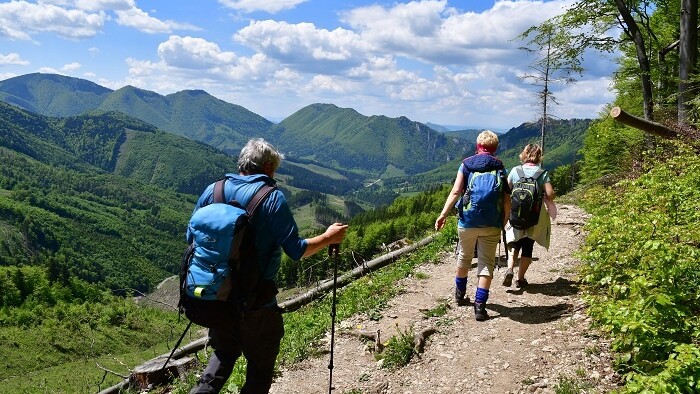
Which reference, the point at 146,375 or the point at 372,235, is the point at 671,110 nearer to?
the point at 146,375

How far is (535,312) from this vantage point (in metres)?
7.90


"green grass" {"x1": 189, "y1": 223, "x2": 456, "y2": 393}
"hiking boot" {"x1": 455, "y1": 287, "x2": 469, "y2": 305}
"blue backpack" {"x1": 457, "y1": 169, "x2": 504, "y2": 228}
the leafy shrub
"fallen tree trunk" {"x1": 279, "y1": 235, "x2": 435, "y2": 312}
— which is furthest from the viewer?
"fallen tree trunk" {"x1": 279, "y1": 235, "x2": 435, "y2": 312}

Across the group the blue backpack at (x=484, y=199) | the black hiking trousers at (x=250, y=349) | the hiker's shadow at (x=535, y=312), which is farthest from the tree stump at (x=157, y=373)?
the blue backpack at (x=484, y=199)

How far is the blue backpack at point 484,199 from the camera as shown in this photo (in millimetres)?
7207

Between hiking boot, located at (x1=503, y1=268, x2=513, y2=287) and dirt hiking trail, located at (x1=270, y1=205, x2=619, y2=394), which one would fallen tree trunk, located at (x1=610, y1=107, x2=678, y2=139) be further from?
hiking boot, located at (x1=503, y1=268, x2=513, y2=287)

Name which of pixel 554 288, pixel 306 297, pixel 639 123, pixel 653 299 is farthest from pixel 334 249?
pixel 306 297

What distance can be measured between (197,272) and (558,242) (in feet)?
38.6

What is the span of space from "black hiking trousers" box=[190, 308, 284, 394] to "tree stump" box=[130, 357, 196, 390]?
16.5 feet

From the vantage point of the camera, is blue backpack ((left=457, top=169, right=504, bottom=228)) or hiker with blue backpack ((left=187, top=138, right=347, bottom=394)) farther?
blue backpack ((left=457, top=169, right=504, bottom=228))

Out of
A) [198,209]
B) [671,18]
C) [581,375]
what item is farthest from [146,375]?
[671,18]

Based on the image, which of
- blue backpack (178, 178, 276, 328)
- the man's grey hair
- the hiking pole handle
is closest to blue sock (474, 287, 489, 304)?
the hiking pole handle

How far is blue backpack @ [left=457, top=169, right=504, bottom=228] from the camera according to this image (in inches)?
284

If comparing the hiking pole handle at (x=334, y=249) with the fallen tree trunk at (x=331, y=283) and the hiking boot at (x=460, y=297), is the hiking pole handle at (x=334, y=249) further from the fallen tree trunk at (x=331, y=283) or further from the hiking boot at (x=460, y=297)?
the fallen tree trunk at (x=331, y=283)

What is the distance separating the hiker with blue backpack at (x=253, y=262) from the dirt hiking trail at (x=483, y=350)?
89.1 inches
